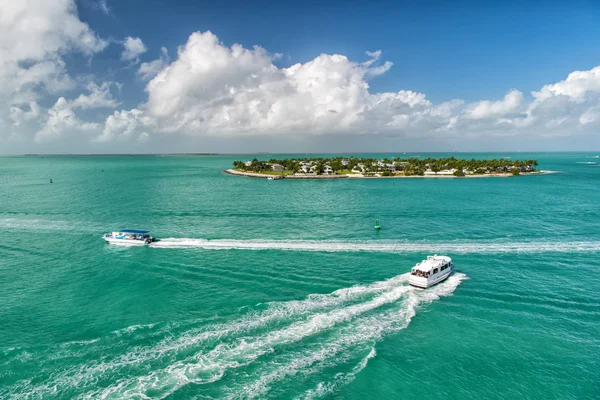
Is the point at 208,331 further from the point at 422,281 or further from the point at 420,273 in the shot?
the point at 420,273

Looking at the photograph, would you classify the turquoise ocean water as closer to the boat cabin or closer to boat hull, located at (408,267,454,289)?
boat hull, located at (408,267,454,289)

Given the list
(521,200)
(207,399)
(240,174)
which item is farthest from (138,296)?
(240,174)

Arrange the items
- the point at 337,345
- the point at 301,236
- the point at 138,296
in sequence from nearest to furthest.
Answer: the point at 337,345
the point at 138,296
the point at 301,236

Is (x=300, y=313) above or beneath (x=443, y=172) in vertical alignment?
beneath

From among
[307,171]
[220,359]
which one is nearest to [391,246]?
[220,359]

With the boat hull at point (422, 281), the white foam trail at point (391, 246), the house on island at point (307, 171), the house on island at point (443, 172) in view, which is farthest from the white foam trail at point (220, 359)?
the house on island at point (443, 172)

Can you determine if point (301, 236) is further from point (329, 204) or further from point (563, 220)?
point (563, 220)
